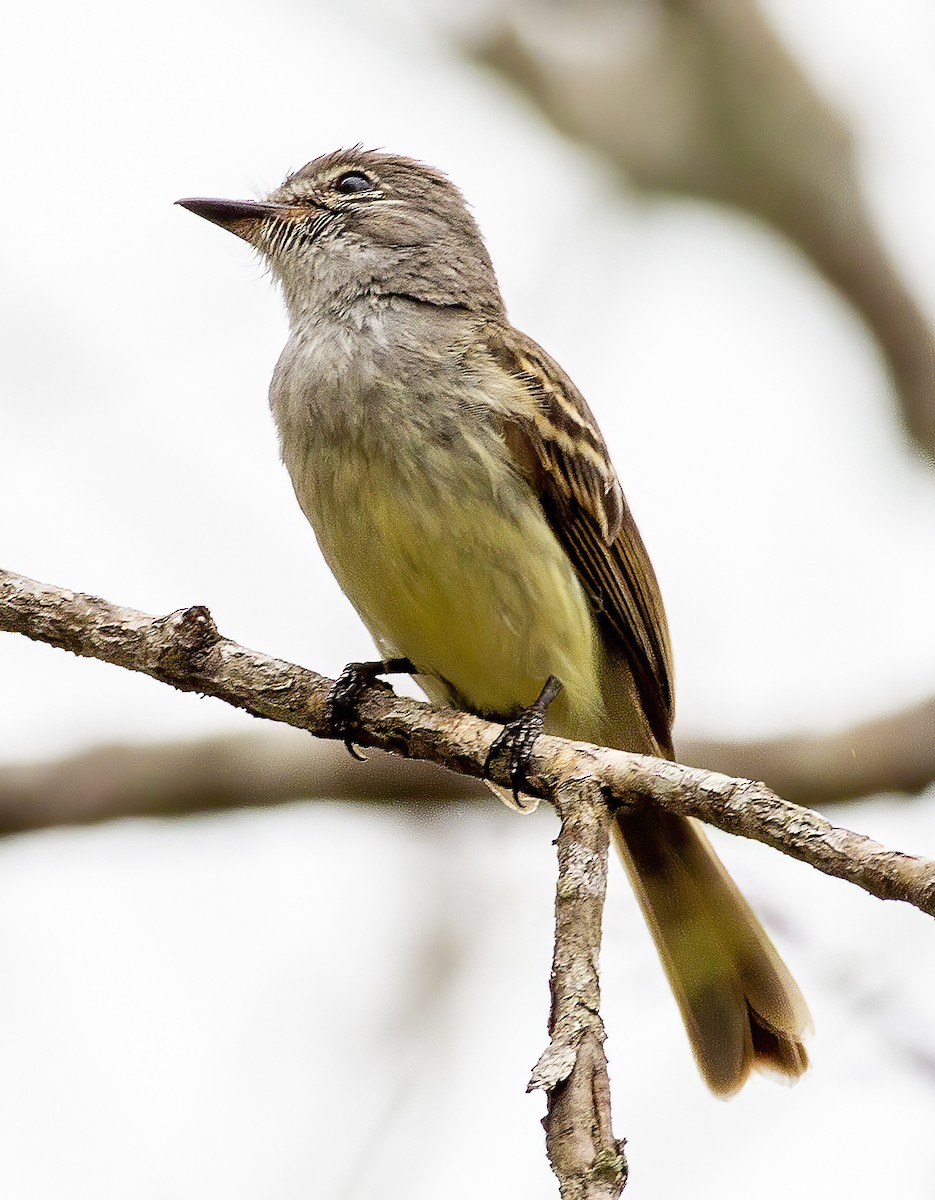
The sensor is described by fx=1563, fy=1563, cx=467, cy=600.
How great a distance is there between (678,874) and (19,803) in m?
2.12

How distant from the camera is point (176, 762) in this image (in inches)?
204

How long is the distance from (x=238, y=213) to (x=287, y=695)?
2.39m

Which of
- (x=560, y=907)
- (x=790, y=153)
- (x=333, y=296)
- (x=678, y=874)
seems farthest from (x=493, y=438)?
(x=790, y=153)

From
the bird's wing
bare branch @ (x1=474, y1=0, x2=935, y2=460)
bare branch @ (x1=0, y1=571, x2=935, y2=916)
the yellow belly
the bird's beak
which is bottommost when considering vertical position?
bare branch @ (x1=0, y1=571, x2=935, y2=916)

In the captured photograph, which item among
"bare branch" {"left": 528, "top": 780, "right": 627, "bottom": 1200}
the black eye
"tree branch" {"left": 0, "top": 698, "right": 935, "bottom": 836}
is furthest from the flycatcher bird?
"bare branch" {"left": 528, "top": 780, "right": 627, "bottom": 1200}

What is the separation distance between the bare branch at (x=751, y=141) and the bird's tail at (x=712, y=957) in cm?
240

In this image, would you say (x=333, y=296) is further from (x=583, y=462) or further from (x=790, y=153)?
(x=790, y=153)

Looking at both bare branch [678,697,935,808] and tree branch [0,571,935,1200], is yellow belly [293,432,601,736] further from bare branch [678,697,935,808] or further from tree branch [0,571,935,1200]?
bare branch [678,697,935,808]

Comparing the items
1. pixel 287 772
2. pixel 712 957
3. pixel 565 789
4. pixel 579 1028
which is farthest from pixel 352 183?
pixel 579 1028

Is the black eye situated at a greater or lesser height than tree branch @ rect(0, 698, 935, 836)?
greater

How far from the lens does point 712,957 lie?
4.56m

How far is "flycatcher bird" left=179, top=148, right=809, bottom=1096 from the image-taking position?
13.7ft

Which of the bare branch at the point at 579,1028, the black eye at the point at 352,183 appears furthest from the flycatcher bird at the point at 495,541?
the bare branch at the point at 579,1028

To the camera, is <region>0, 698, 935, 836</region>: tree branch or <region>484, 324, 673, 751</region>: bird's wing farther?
<region>0, 698, 935, 836</region>: tree branch
